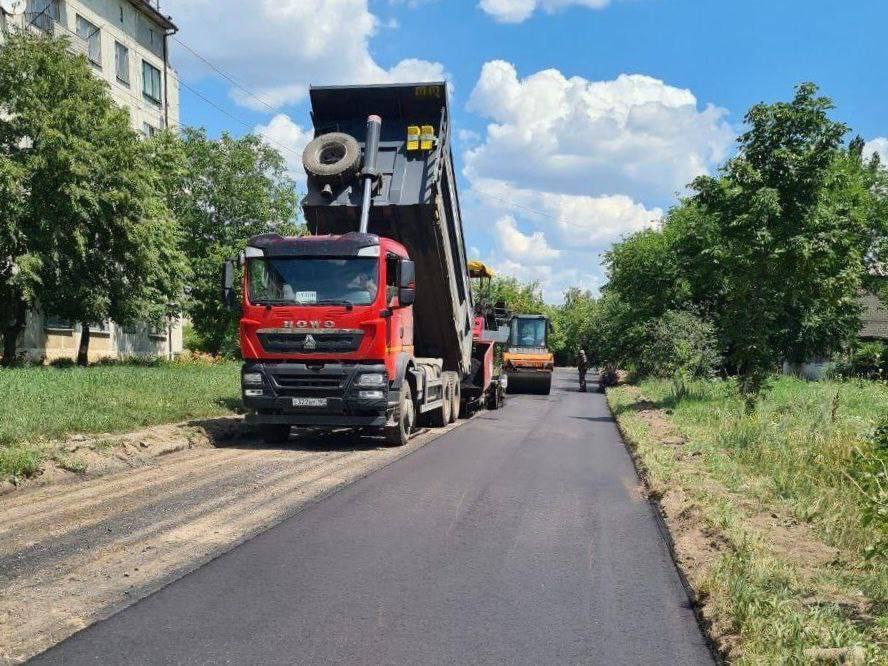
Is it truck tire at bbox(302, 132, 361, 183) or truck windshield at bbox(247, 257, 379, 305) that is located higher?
truck tire at bbox(302, 132, 361, 183)

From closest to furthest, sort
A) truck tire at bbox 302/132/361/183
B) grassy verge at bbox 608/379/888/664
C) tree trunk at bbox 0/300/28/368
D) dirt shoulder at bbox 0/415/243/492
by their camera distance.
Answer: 1. grassy verge at bbox 608/379/888/664
2. dirt shoulder at bbox 0/415/243/492
3. truck tire at bbox 302/132/361/183
4. tree trunk at bbox 0/300/28/368

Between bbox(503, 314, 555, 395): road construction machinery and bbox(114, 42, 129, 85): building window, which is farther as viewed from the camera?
bbox(114, 42, 129, 85): building window

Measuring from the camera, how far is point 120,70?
110 ft

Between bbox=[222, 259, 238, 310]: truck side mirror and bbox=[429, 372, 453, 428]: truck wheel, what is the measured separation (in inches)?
191

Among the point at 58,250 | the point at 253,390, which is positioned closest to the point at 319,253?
the point at 253,390

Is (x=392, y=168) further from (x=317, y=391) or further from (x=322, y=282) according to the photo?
(x=317, y=391)

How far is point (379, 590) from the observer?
16.1 feet

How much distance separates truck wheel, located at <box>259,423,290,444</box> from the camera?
12.1 meters

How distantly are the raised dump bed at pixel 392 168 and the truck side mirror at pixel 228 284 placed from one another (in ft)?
5.26

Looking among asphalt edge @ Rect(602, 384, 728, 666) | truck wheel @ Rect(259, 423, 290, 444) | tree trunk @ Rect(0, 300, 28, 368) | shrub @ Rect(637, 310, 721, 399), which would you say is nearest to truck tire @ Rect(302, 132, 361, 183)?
truck wheel @ Rect(259, 423, 290, 444)

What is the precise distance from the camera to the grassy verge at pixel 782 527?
3975mm

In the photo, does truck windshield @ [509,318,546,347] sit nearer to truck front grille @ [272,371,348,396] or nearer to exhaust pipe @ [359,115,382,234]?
exhaust pipe @ [359,115,382,234]

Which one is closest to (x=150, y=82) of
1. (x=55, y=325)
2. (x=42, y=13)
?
(x=42, y=13)

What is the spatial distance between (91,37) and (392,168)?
25.0m
